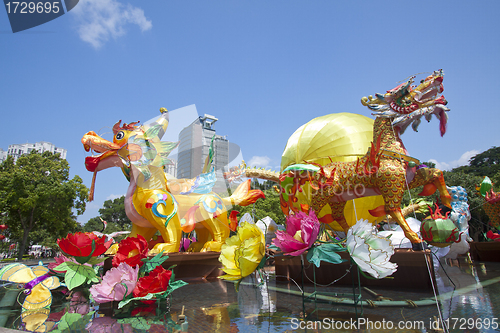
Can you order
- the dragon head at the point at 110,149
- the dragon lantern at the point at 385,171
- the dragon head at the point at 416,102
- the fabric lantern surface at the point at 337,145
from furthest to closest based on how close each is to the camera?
1. the fabric lantern surface at the point at 337,145
2. the dragon head at the point at 110,149
3. the dragon head at the point at 416,102
4. the dragon lantern at the point at 385,171

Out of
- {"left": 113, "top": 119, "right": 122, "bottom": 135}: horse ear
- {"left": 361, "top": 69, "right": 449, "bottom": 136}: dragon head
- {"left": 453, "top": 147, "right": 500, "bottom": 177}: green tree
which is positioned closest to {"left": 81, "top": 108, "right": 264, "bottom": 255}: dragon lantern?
{"left": 113, "top": 119, "right": 122, "bottom": 135}: horse ear

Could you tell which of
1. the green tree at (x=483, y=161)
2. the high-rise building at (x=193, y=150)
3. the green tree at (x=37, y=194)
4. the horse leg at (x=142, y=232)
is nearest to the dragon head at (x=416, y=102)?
the high-rise building at (x=193, y=150)

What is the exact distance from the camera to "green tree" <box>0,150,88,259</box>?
56.7 ft

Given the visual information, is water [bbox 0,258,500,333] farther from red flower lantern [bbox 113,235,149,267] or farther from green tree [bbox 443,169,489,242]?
green tree [bbox 443,169,489,242]

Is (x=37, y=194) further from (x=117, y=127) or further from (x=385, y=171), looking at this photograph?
(x=385, y=171)

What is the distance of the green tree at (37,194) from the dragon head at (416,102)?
1875 cm

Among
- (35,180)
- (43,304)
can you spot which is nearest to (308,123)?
(43,304)

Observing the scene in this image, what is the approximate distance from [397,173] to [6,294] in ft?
24.1

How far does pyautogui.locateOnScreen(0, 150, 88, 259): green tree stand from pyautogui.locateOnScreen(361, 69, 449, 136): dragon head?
61.5 ft

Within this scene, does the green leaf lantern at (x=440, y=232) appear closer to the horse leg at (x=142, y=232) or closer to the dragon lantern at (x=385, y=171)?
the dragon lantern at (x=385, y=171)

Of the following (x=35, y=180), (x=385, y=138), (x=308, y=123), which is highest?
(x=35, y=180)

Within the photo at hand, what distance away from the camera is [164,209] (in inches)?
252

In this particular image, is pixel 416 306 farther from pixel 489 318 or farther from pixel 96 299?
pixel 96 299

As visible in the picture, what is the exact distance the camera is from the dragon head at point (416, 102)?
6.38 metres
